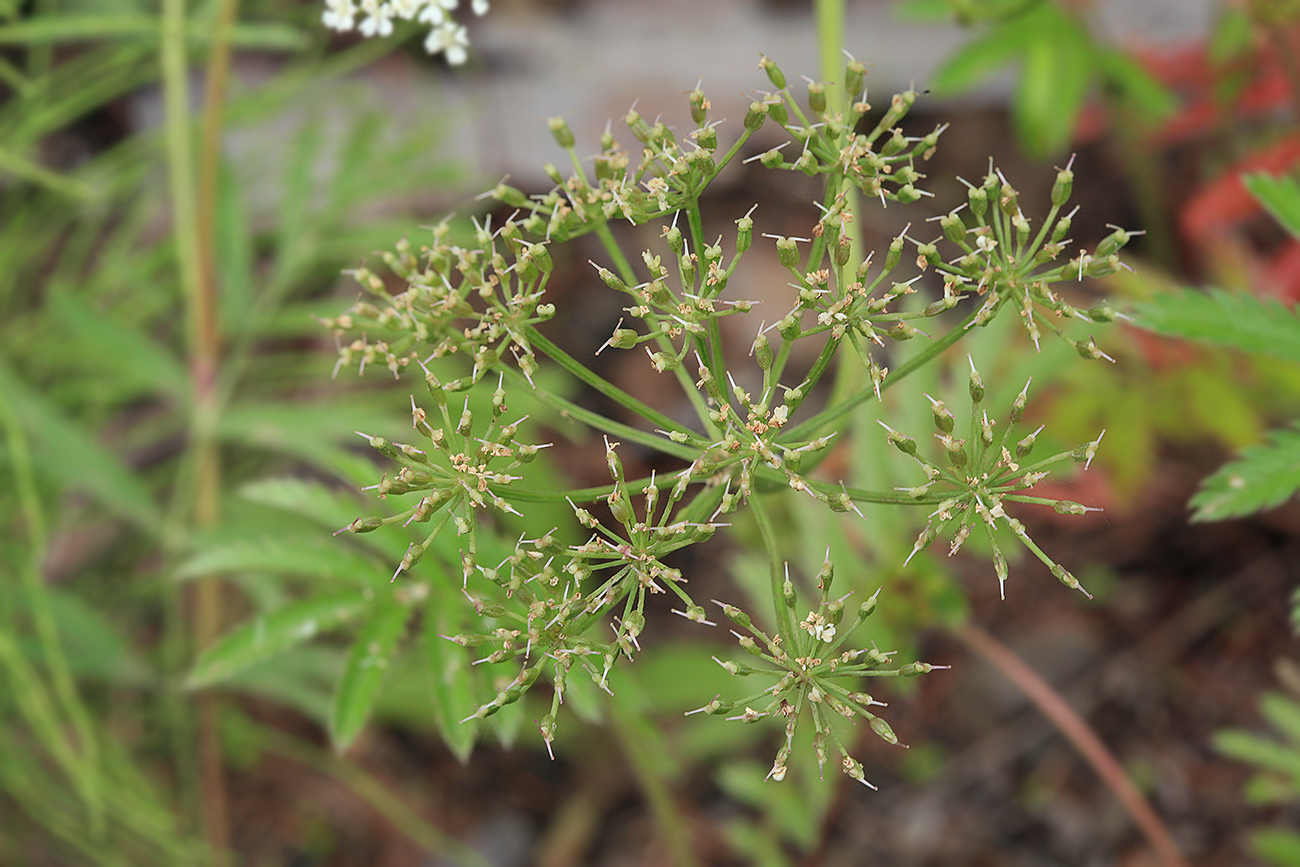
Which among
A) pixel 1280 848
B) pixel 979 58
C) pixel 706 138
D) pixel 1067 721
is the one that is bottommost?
pixel 1280 848

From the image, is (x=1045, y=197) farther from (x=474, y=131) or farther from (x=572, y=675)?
(x=572, y=675)

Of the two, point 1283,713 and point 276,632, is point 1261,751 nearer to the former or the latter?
point 1283,713

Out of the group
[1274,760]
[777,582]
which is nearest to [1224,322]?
[777,582]

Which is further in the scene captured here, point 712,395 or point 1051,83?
point 1051,83

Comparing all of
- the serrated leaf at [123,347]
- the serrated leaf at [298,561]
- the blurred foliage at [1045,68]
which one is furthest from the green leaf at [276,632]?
the blurred foliage at [1045,68]

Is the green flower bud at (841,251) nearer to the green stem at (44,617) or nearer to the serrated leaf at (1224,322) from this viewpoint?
the serrated leaf at (1224,322)

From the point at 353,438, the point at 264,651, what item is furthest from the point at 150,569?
the point at 264,651
